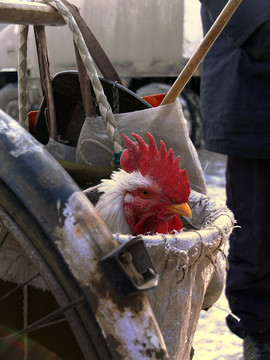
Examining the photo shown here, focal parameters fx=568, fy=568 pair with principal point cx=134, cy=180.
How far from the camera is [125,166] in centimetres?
140

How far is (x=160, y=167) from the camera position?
1354 mm

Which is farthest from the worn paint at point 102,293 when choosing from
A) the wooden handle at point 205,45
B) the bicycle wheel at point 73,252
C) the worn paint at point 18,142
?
the wooden handle at point 205,45

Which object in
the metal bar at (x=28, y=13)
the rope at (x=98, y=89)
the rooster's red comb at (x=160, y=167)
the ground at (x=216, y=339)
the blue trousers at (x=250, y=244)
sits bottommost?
the ground at (x=216, y=339)

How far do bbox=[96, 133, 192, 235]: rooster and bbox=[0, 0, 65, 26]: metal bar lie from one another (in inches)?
18.6

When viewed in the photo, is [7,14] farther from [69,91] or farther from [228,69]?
[228,69]

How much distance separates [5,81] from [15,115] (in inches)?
36.3

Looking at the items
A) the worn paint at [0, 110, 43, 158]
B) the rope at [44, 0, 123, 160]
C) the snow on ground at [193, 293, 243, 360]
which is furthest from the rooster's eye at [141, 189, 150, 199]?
the snow on ground at [193, 293, 243, 360]

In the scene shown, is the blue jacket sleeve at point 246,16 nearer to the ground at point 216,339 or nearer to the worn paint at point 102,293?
the ground at point 216,339

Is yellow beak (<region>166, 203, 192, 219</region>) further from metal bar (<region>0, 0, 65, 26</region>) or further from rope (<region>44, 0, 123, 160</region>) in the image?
metal bar (<region>0, 0, 65, 26</region>)

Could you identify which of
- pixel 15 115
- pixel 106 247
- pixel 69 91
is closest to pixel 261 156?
pixel 69 91

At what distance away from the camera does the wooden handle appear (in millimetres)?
1401

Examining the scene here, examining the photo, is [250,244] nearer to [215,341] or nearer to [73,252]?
[215,341]

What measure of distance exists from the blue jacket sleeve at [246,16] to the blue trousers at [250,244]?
45 centimetres

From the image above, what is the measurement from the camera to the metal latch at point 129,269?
2.52 ft
